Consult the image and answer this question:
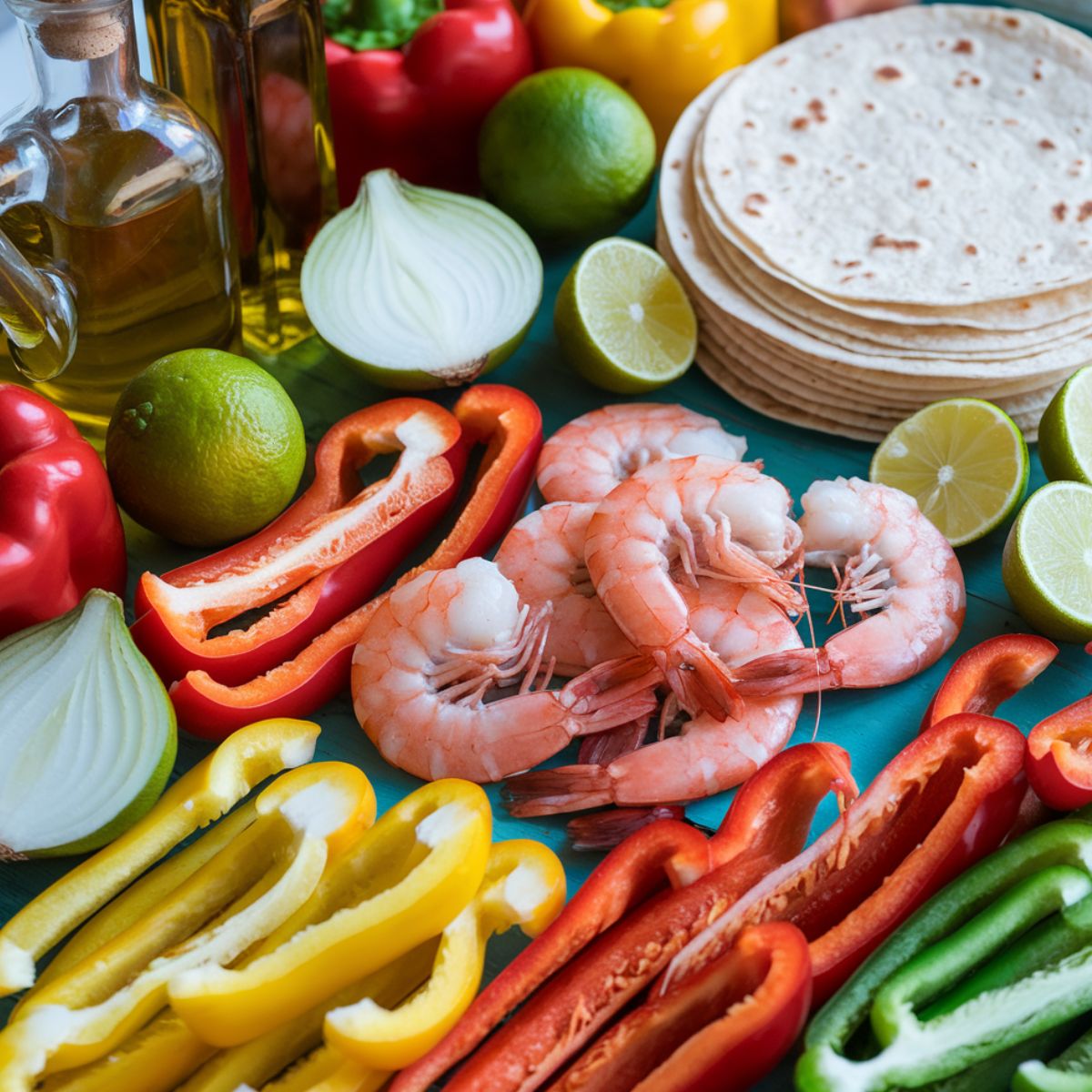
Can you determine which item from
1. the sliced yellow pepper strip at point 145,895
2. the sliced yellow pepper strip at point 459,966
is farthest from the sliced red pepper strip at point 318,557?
the sliced yellow pepper strip at point 459,966

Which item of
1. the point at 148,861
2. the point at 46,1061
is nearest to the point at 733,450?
the point at 148,861

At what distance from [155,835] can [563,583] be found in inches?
27.7

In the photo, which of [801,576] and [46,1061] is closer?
[46,1061]

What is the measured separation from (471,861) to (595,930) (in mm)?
189

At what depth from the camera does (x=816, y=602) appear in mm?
2150

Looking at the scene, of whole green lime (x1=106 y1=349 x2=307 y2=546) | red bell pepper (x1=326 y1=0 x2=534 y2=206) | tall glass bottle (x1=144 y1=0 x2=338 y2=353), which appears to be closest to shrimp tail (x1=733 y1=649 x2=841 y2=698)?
whole green lime (x1=106 y1=349 x2=307 y2=546)

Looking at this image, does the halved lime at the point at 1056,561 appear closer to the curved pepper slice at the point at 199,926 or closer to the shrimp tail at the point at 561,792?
the shrimp tail at the point at 561,792

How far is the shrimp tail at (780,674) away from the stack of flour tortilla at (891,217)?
637 millimetres

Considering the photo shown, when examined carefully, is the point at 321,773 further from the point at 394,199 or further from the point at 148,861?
the point at 394,199

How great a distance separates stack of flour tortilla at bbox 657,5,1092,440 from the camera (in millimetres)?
2316

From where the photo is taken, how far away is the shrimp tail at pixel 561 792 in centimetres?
182

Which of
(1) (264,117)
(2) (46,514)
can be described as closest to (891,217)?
(1) (264,117)

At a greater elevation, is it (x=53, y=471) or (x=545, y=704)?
(x=53, y=471)

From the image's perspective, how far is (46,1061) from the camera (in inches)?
57.5
